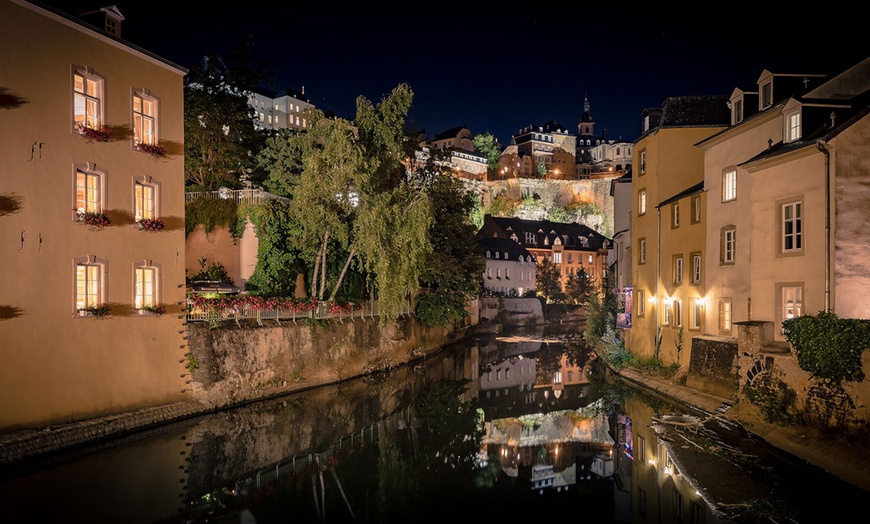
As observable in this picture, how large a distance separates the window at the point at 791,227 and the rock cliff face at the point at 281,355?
18.1 m

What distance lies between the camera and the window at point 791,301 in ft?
60.7

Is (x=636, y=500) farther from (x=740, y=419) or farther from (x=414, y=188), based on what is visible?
(x=414, y=188)

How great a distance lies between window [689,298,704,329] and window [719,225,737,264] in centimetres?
233

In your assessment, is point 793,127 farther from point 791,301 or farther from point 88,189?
point 88,189

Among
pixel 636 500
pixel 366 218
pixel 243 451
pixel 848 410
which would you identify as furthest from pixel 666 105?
pixel 243 451

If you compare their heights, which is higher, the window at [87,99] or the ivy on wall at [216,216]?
the window at [87,99]

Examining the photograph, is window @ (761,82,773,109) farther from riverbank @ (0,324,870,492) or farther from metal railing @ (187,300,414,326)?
metal railing @ (187,300,414,326)

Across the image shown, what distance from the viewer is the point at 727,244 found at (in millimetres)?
24656

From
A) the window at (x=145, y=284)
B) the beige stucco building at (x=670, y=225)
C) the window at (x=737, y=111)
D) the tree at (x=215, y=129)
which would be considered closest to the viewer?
the window at (x=145, y=284)

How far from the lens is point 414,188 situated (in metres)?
31.3

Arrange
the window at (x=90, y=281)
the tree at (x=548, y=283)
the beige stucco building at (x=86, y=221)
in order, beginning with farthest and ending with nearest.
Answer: the tree at (x=548, y=283) < the window at (x=90, y=281) < the beige stucco building at (x=86, y=221)

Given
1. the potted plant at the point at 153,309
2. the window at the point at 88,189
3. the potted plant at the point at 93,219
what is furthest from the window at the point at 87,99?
the potted plant at the point at 153,309

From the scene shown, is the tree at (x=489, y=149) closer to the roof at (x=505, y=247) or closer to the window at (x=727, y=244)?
the roof at (x=505, y=247)

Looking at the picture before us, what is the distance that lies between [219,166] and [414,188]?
1527 cm
